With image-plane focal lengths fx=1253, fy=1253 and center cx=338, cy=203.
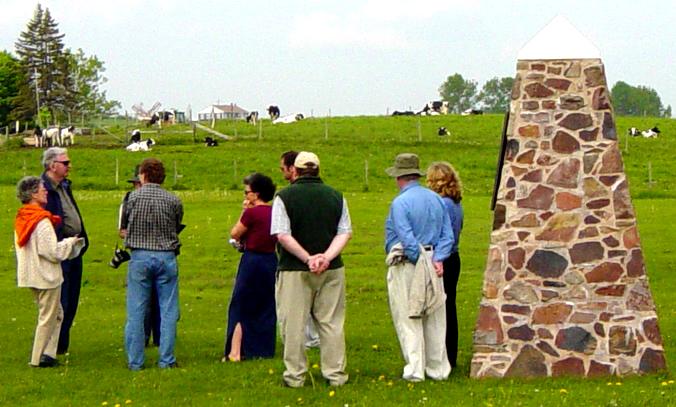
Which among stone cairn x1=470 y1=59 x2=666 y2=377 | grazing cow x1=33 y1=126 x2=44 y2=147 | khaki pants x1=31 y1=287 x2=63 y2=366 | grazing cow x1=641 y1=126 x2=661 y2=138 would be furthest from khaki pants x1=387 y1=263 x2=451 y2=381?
grazing cow x1=33 y1=126 x2=44 y2=147

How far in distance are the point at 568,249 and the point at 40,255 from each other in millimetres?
5295

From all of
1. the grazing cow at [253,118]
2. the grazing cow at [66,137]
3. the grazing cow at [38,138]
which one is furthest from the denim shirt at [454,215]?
the grazing cow at [253,118]

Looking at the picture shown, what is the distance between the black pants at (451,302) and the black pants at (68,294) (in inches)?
160

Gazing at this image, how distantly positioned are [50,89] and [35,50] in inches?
180

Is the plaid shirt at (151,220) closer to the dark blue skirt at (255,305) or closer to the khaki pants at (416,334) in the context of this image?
the dark blue skirt at (255,305)

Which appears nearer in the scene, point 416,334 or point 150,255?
point 416,334

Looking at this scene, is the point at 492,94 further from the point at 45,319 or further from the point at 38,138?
the point at 45,319

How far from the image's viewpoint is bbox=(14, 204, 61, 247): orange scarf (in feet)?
41.8

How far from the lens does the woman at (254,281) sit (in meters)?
12.9

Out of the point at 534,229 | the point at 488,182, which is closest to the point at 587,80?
the point at 534,229

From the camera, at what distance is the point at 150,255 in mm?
12344

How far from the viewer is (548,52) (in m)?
11.8

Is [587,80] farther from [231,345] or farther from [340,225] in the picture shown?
[231,345]

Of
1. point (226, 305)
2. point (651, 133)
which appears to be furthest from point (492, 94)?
point (226, 305)
